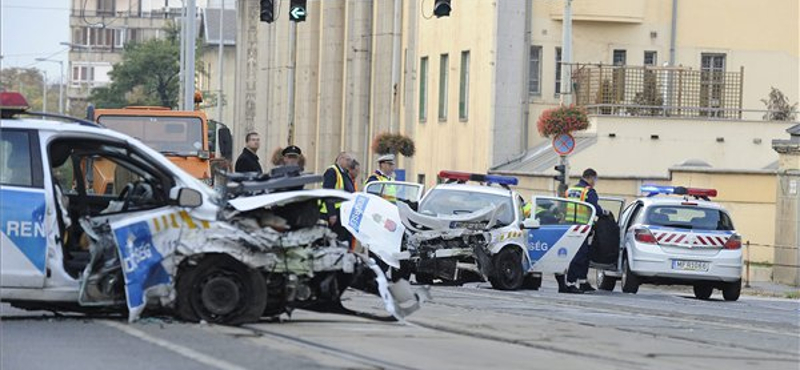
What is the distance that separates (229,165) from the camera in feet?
96.9

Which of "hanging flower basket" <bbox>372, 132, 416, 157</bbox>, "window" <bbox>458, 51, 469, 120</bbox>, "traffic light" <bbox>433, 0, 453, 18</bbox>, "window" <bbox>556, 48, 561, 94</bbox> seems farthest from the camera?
"window" <bbox>458, 51, 469, 120</bbox>

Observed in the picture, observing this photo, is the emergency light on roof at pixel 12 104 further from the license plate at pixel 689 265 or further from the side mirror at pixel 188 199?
the license plate at pixel 689 265

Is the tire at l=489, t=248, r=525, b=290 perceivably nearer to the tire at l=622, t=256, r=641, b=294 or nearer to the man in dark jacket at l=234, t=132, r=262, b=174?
the tire at l=622, t=256, r=641, b=294

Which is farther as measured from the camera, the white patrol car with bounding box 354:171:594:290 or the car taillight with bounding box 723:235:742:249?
the car taillight with bounding box 723:235:742:249

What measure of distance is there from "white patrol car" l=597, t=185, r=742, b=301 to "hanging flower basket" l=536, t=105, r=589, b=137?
12.9 metres

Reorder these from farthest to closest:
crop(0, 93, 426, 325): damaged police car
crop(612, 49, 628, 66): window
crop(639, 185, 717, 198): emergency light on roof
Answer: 1. crop(612, 49, 628, 66): window
2. crop(639, 185, 717, 198): emergency light on roof
3. crop(0, 93, 426, 325): damaged police car

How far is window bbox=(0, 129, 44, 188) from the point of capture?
15.5m

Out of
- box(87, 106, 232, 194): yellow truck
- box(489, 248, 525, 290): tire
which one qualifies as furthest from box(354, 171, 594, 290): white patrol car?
box(87, 106, 232, 194): yellow truck

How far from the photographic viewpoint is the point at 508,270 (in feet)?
85.0

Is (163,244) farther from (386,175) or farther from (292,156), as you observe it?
(386,175)

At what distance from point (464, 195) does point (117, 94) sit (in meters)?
82.5

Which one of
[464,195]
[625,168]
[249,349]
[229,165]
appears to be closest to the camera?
[249,349]

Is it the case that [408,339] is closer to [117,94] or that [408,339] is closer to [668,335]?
[668,335]

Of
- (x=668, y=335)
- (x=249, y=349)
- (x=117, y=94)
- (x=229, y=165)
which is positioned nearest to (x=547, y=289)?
(x=229, y=165)
